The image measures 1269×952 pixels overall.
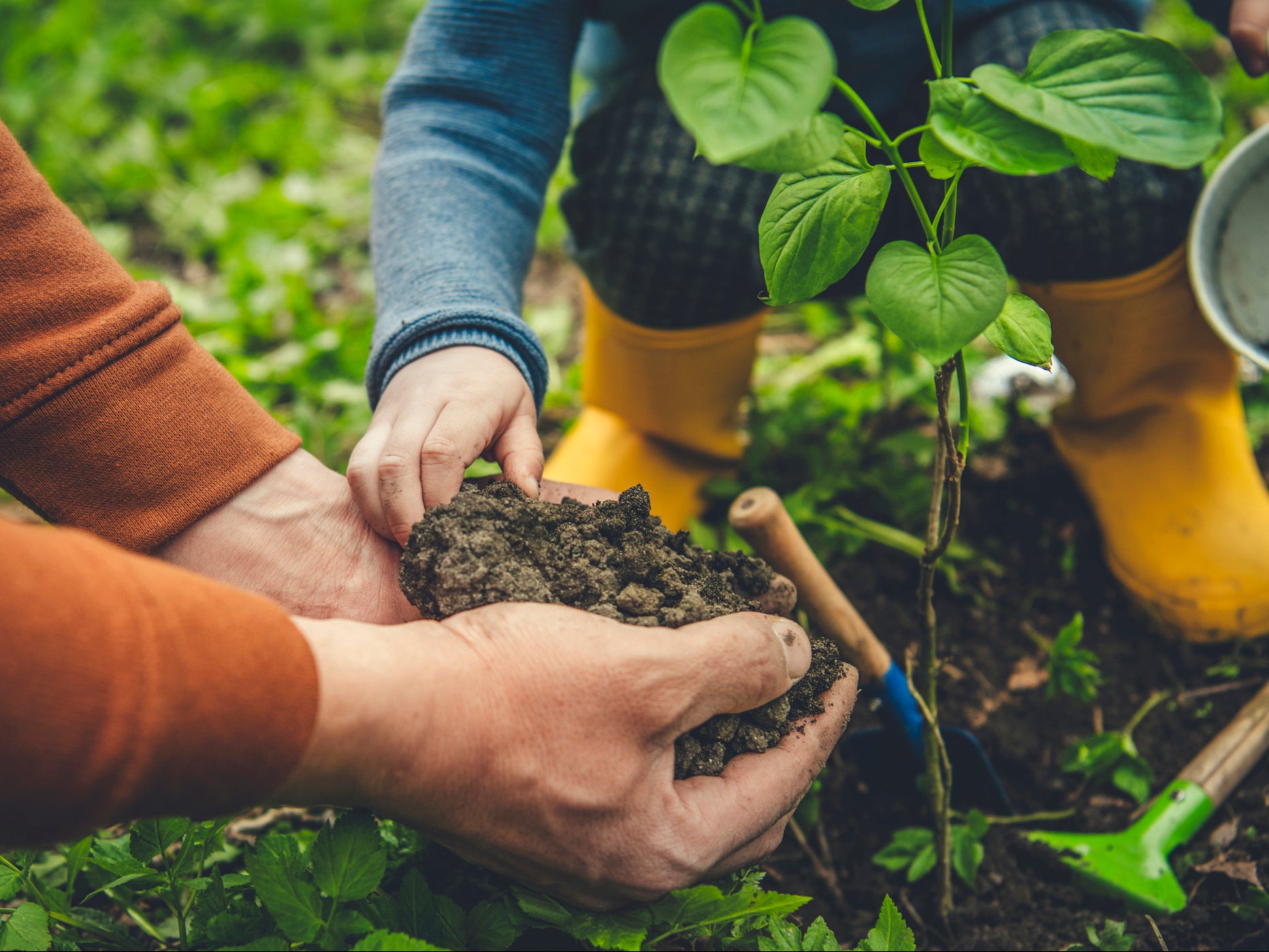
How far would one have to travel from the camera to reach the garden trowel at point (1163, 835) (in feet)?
4.25

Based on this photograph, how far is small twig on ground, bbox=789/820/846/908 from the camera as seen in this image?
1359 millimetres

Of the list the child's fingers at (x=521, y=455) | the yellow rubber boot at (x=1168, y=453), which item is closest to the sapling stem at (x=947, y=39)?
the child's fingers at (x=521, y=455)

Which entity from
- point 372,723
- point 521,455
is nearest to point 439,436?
point 521,455

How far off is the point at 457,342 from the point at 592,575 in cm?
50

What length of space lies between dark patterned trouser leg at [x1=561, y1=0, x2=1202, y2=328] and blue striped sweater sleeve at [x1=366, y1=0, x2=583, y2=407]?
0.15m

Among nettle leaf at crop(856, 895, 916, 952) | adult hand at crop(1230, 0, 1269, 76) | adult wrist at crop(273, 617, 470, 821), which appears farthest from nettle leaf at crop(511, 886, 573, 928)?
adult hand at crop(1230, 0, 1269, 76)

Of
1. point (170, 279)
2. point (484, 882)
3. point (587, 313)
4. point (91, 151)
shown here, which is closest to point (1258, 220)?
point (587, 313)

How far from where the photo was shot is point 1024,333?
2.92 feet

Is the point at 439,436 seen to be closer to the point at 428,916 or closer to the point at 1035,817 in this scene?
the point at 428,916

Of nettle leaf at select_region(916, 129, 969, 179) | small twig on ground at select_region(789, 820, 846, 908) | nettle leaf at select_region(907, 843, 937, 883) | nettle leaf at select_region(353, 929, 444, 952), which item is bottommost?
small twig on ground at select_region(789, 820, 846, 908)

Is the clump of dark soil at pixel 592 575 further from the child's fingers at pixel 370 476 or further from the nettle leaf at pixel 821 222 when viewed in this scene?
the nettle leaf at pixel 821 222

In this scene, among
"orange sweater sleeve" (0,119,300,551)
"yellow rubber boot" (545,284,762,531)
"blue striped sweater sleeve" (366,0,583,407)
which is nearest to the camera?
"orange sweater sleeve" (0,119,300,551)

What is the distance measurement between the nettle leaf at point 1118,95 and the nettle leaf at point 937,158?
0.08 metres

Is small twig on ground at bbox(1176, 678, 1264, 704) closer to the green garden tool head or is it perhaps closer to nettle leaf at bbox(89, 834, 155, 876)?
the green garden tool head
